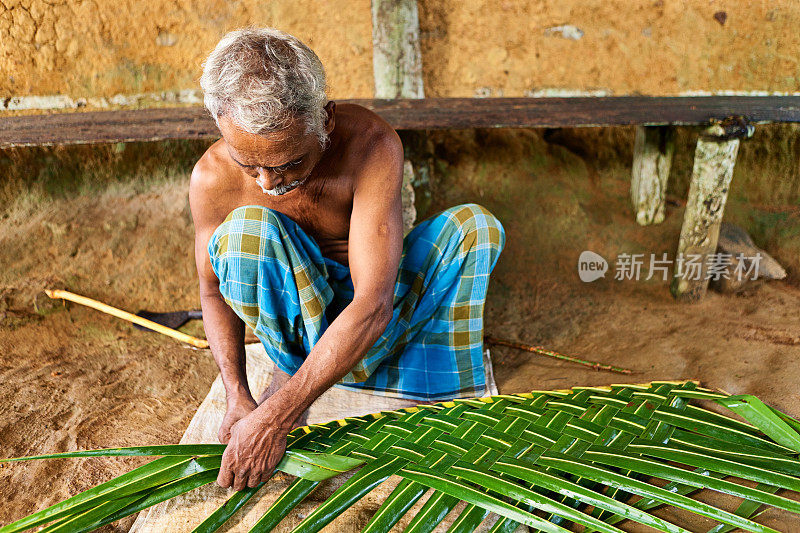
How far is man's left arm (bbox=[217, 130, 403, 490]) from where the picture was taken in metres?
1.32

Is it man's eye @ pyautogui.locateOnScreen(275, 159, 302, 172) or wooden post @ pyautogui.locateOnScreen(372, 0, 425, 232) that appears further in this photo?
wooden post @ pyautogui.locateOnScreen(372, 0, 425, 232)

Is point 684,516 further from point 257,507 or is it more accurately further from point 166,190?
point 166,190

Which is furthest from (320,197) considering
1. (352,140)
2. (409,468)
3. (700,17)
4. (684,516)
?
(700,17)

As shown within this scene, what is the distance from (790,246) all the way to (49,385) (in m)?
3.28

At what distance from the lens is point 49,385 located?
2.10 metres

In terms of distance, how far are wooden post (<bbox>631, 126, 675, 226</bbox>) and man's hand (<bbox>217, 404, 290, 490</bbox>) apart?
2322 millimetres

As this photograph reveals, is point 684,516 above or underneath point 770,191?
underneath

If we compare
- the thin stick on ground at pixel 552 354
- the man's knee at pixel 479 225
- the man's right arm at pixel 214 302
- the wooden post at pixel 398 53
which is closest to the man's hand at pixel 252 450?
the man's right arm at pixel 214 302

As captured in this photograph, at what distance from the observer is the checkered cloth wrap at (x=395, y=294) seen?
1545mm

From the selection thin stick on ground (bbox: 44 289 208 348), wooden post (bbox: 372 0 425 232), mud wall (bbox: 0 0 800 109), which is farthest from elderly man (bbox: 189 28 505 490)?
mud wall (bbox: 0 0 800 109)

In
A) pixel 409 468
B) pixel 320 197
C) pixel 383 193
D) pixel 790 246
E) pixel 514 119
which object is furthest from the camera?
pixel 790 246

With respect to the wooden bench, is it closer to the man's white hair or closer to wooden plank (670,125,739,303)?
wooden plank (670,125,739,303)

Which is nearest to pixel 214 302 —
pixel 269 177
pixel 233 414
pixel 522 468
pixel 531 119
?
pixel 233 414

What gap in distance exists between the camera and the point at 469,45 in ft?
10.1
